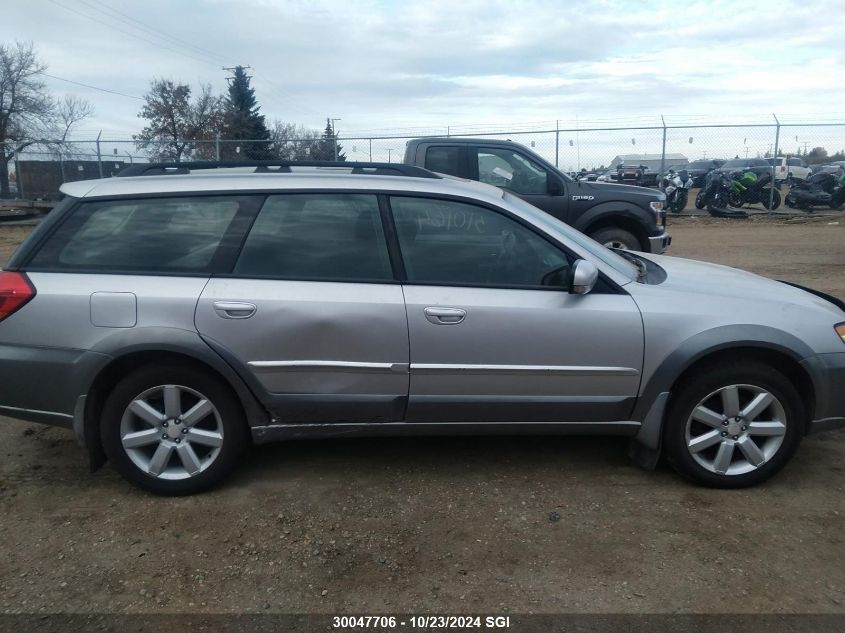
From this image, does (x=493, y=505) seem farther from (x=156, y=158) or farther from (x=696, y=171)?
(x=696, y=171)

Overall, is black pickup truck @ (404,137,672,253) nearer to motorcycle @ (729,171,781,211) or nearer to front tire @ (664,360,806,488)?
front tire @ (664,360,806,488)

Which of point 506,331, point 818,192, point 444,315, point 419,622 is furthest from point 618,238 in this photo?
point 818,192

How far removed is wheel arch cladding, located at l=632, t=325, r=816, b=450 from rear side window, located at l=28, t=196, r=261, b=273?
2.23 metres

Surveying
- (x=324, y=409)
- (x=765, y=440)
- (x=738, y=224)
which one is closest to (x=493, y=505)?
(x=324, y=409)

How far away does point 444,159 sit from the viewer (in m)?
8.38

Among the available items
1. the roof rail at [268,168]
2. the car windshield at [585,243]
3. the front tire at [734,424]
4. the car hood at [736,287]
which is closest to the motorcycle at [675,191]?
the car hood at [736,287]

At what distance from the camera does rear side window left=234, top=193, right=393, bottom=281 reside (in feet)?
11.3

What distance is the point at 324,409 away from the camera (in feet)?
11.3

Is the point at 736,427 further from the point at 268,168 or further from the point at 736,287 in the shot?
the point at 268,168

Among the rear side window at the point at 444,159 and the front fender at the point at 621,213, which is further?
the rear side window at the point at 444,159

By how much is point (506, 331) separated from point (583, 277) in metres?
0.45

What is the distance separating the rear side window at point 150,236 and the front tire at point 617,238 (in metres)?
5.73

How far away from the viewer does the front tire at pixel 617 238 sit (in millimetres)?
8312

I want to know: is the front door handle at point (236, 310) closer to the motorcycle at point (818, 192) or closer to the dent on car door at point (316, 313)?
the dent on car door at point (316, 313)
